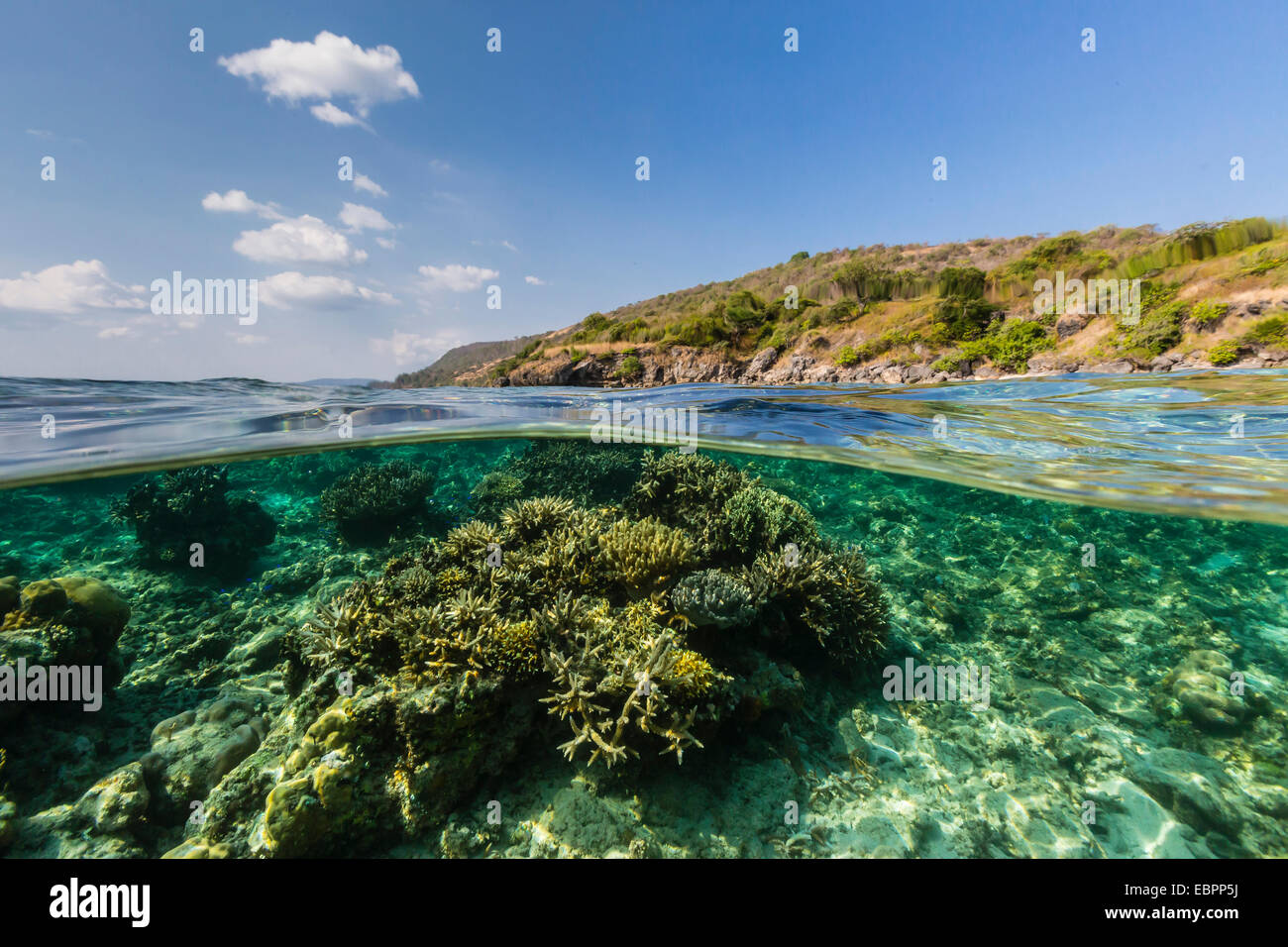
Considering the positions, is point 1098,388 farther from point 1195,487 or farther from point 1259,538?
point 1259,538

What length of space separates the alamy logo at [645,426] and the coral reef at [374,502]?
5.12 m

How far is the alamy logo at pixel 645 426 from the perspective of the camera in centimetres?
1313

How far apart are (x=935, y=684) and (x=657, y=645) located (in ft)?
15.5

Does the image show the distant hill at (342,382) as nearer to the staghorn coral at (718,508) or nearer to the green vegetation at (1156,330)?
the staghorn coral at (718,508)

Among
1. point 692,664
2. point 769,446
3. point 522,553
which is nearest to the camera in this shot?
point 692,664

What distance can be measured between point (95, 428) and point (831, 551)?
14.9 m

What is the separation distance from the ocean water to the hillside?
379 inches

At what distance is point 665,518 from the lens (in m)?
8.12

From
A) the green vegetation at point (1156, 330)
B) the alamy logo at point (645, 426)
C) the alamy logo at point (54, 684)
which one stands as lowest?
the alamy logo at point (54, 684)

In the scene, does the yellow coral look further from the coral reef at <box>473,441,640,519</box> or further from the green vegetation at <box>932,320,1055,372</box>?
the green vegetation at <box>932,320,1055,372</box>

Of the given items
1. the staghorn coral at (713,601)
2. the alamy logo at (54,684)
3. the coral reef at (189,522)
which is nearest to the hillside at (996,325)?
the staghorn coral at (713,601)
